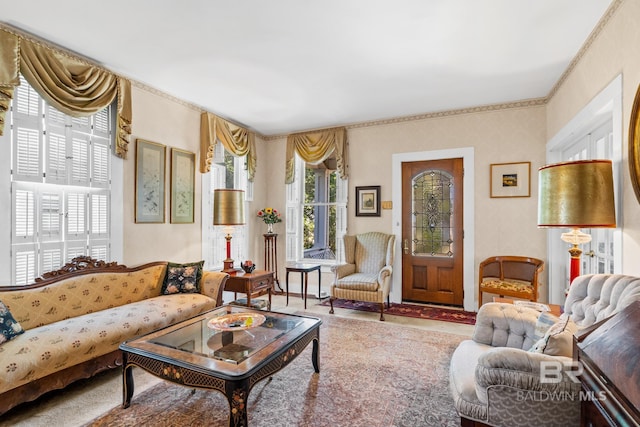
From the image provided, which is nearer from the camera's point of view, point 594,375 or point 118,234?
point 594,375

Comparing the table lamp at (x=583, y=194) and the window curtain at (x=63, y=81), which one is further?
the window curtain at (x=63, y=81)

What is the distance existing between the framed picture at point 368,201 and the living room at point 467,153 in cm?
9

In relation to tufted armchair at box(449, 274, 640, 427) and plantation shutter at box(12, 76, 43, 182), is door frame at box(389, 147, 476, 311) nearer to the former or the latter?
tufted armchair at box(449, 274, 640, 427)

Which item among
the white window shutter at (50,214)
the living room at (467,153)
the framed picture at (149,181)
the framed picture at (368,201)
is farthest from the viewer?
the framed picture at (368,201)

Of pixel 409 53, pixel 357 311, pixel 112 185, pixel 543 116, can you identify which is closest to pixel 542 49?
pixel 409 53

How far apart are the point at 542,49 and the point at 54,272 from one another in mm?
4657

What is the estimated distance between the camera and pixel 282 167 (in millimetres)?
5668

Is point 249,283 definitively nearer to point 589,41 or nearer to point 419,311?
point 419,311

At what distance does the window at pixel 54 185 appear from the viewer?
2619 millimetres

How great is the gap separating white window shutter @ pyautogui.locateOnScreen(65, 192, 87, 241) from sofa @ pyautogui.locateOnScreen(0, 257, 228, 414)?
273 mm

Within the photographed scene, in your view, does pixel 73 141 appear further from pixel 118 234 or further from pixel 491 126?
pixel 491 126

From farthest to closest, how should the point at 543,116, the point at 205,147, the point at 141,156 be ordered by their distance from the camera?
1. the point at 205,147
2. the point at 543,116
3. the point at 141,156

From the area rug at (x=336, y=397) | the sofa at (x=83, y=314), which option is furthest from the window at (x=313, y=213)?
the area rug at (x=336, y=397)

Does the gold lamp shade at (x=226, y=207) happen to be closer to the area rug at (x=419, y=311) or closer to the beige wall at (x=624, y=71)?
the area rug at (x=419, y=311)
